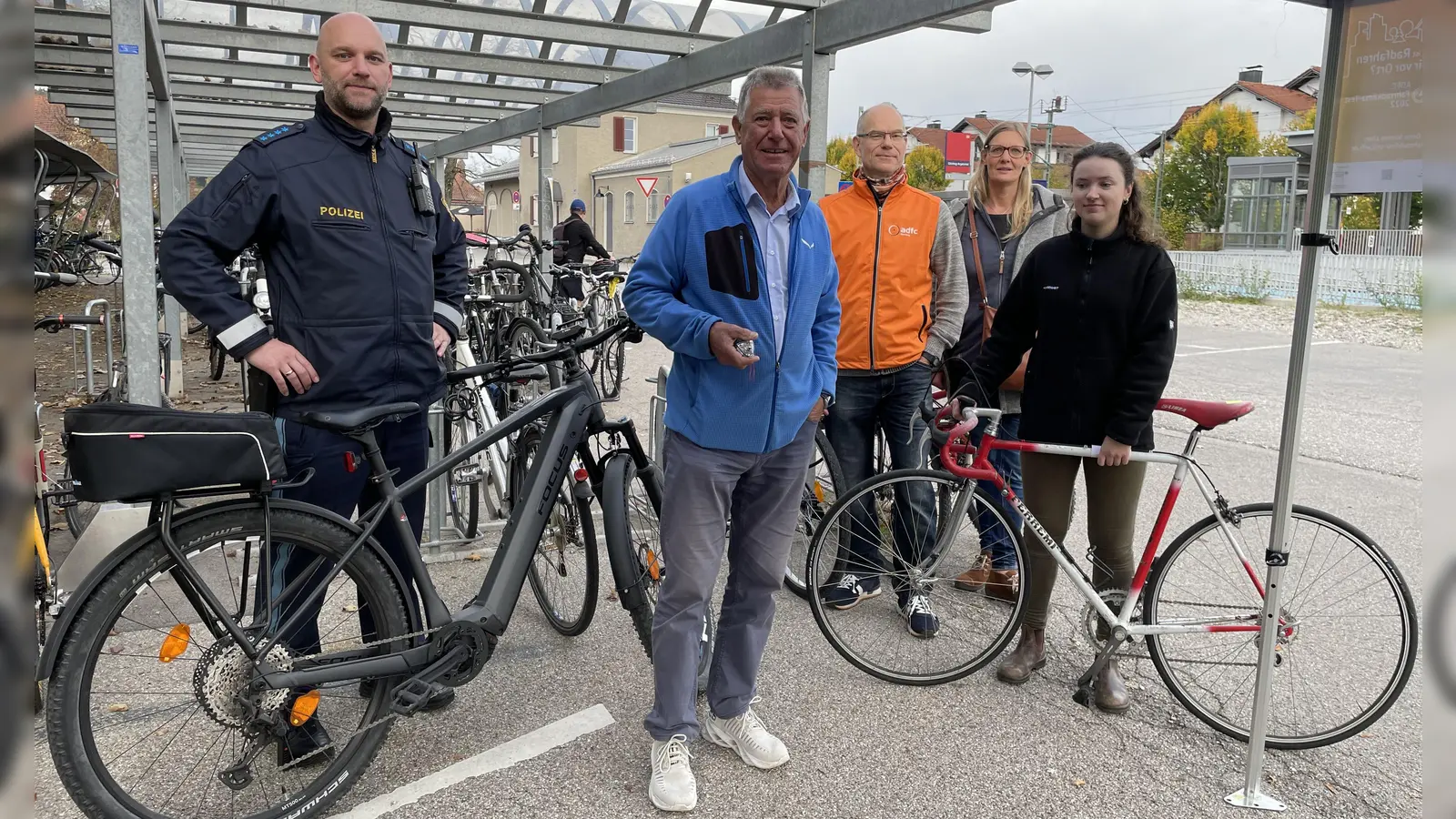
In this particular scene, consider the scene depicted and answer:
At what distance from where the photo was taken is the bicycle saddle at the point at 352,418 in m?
2.64

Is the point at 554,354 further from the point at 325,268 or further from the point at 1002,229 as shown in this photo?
the point at 1002,229

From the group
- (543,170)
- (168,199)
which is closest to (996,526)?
(543,170)

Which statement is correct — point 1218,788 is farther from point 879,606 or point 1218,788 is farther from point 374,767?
→ point 374,767

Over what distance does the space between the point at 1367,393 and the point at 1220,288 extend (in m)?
15.1

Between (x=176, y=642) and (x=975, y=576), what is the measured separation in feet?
9.36

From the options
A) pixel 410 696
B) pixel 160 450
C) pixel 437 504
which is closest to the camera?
pixel 160 450

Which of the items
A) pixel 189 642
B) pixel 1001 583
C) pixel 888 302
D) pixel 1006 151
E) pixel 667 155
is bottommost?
pixel 1001 583

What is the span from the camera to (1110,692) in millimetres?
3443

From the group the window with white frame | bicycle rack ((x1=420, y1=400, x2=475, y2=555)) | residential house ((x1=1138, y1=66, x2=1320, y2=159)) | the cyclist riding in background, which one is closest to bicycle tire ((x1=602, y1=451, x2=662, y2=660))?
bicycle rack ((x1=420, y1=400, x2=475, y2=555))

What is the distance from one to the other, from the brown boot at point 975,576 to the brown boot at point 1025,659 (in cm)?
26

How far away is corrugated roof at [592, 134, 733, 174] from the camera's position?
40562mm

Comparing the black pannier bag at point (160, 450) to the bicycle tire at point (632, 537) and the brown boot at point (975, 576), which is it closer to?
the bicycle tire at point (632, 537)

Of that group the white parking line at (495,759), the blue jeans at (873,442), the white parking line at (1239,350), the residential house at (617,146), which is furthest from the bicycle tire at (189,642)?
the residential house at (617,146)

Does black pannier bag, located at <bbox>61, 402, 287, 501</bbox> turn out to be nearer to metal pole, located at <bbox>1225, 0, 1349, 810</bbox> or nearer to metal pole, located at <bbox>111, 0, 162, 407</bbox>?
metal pole, located at <bbox>1225, 0, 1349, 810</bbox>
